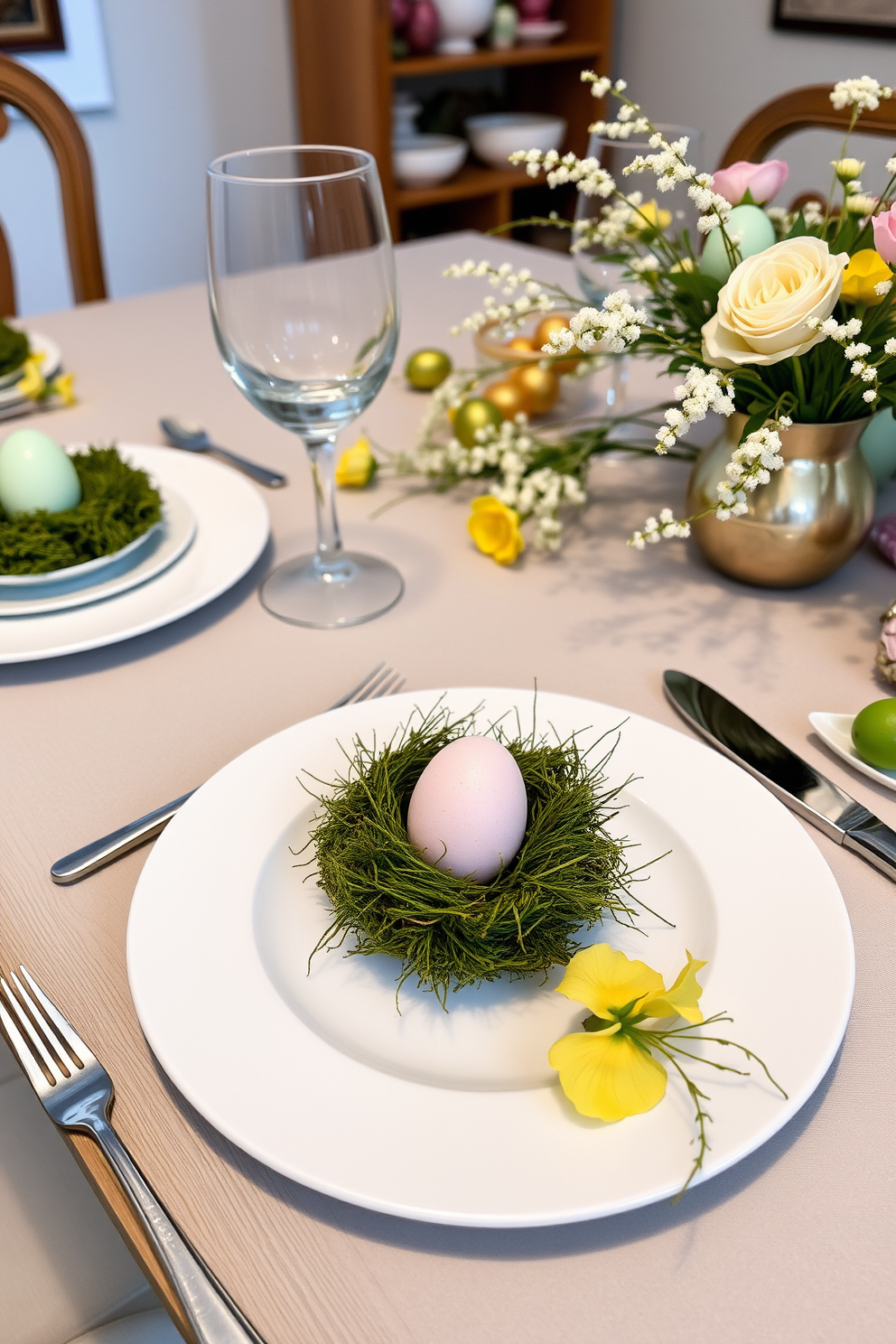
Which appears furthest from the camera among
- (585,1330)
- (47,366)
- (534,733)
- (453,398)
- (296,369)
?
(47,366)

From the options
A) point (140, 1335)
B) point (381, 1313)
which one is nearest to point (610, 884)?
point (381, 1313)

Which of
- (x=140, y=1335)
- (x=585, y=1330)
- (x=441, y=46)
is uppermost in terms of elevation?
(x=441, y=46)

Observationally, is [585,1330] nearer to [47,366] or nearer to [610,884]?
[610,884]

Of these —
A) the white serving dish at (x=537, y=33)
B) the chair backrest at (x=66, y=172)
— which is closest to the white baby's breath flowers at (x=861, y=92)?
the chair backrest at (x=66, y=172)

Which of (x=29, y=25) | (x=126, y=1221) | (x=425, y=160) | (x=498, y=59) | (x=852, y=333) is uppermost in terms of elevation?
(x=29, y=25)

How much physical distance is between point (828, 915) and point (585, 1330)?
203 millimetres

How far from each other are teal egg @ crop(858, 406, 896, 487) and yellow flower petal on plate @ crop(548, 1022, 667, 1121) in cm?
59

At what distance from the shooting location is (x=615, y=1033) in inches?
16.2

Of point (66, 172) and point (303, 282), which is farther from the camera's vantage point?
point (66, 172)

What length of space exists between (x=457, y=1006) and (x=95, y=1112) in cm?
15

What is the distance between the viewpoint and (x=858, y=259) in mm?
667

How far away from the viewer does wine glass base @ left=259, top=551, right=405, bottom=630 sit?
775 mm

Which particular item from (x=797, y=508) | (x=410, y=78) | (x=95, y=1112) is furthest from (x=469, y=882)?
(x=410, y=78)

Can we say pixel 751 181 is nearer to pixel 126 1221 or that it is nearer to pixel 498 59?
pixel 126 1221
